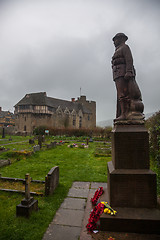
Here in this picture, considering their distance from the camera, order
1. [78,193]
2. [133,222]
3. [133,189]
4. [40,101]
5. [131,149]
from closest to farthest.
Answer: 1. [133,222]
2. [133,189]
3. [131,149]
4. [78,193]
5. [40,101]

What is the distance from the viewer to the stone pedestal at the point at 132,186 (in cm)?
284

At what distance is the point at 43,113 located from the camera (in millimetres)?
43656

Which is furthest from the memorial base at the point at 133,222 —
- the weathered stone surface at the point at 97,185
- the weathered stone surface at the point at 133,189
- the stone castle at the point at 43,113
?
the stone castle at the point at 43,113

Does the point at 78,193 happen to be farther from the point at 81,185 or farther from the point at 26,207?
the point at 26,207

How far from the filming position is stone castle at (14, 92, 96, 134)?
43.1 m

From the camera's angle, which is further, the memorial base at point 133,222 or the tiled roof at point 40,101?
the tiled roof at point 40,101

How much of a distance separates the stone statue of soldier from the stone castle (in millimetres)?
34766

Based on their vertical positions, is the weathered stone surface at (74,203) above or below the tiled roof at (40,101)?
below

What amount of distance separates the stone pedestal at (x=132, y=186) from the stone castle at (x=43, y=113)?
35.3 m

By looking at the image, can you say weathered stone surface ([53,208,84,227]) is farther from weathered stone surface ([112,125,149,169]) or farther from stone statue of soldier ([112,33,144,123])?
stone statue of soldier ([112,33,144,123])

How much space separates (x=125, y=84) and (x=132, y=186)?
7.98 ft

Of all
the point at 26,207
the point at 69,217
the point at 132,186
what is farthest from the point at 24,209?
the point at 132,186

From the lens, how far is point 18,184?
586cm

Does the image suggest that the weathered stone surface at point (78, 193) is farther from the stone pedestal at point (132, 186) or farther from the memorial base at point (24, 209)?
the stone pedestal at point (132, 186)
